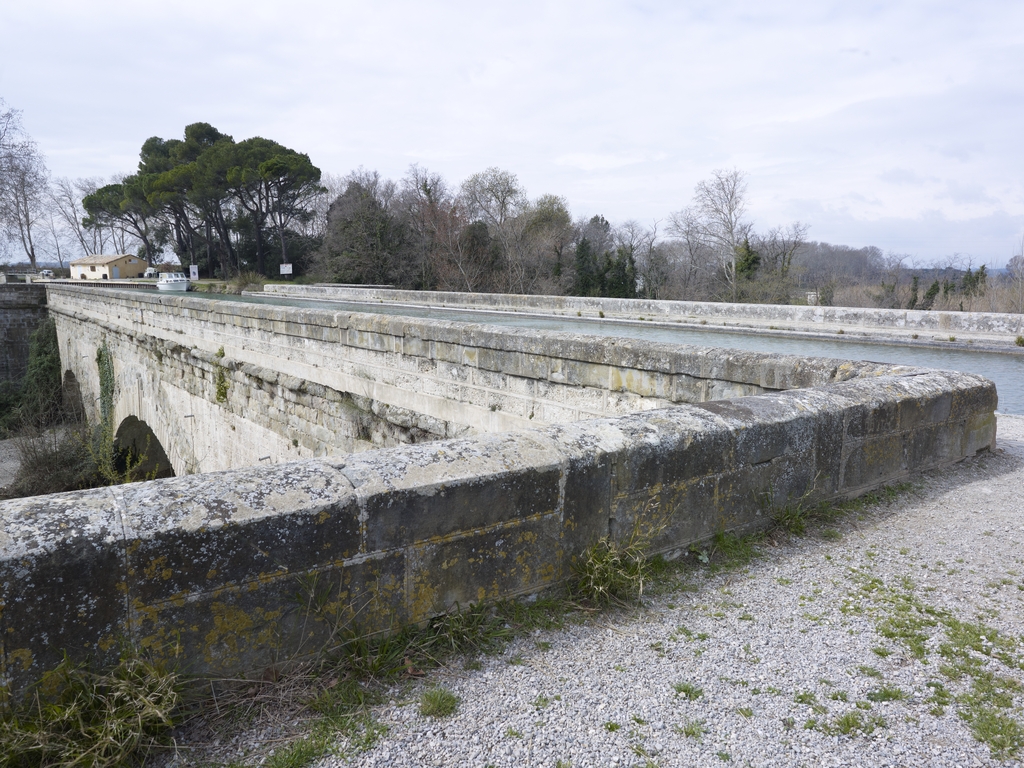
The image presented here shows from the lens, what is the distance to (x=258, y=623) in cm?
201

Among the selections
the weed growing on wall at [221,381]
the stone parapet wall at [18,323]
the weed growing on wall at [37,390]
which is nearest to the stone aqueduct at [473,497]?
the weed growing on wall at [221,381]

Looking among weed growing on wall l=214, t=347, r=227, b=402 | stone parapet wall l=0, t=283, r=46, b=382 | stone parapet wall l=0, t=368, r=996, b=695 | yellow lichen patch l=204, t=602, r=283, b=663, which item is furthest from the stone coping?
stone parapet wall l=0, t=283, r=46, b=382

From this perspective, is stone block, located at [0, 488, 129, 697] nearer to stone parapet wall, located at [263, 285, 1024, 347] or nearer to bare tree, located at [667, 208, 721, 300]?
stone parapet wall, located at [263, 285, 1024, 347]

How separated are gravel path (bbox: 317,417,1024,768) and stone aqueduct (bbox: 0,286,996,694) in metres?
0.36

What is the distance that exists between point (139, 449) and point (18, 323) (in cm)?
1703

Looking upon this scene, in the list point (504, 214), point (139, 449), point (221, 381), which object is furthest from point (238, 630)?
point (504, 214)

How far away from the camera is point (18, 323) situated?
28938mm

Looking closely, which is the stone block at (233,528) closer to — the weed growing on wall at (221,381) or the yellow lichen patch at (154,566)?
the yellow lichen patch at (154,566)

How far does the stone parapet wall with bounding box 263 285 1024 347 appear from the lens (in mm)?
10609

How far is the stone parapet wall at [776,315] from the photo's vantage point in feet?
34.8

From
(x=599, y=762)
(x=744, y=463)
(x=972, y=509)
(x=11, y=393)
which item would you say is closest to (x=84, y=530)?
(x=599, y=762)

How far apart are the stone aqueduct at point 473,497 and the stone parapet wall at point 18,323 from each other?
30734 mm

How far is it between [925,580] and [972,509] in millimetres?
1250

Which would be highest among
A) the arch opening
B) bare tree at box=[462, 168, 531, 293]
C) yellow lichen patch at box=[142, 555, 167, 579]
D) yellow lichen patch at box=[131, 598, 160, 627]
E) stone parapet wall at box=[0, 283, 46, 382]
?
bare tree at box=[462, 168, 531, 293]
